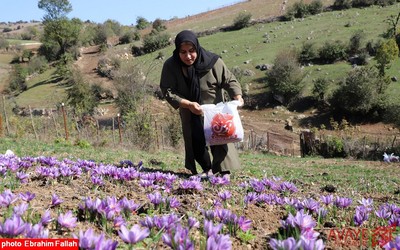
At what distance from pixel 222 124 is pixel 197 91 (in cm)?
63

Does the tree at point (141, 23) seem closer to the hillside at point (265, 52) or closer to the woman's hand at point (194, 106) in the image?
the hillside at point (265, 52)

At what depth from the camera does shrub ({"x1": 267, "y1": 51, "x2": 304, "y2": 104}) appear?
32.9 m

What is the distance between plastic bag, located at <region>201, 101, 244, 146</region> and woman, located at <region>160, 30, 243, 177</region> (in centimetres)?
15

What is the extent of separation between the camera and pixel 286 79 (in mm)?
33281

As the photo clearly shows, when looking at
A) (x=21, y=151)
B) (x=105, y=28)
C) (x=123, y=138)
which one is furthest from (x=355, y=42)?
(x=105, y=28)

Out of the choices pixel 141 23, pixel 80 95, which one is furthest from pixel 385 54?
pixel 141 23

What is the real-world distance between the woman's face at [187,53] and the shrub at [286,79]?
95.4 ft

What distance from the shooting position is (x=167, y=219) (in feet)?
6.82

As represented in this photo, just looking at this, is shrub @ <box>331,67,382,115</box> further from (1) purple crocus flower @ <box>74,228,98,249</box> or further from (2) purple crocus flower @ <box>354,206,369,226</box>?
(1) purple crocus flower @ <box>74,228,98,249</box>

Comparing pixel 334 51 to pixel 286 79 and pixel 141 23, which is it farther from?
pixel 141 23

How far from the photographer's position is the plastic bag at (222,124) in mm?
4480

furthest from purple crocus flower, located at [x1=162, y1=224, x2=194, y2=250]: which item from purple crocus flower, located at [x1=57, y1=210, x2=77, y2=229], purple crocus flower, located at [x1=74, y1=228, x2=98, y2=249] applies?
purple crocus flower, located at [x1=57, y1=210, x2=77, y2=229]

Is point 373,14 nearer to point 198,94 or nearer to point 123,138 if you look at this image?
point 123,138

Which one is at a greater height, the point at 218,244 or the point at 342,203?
the point at 218,244
